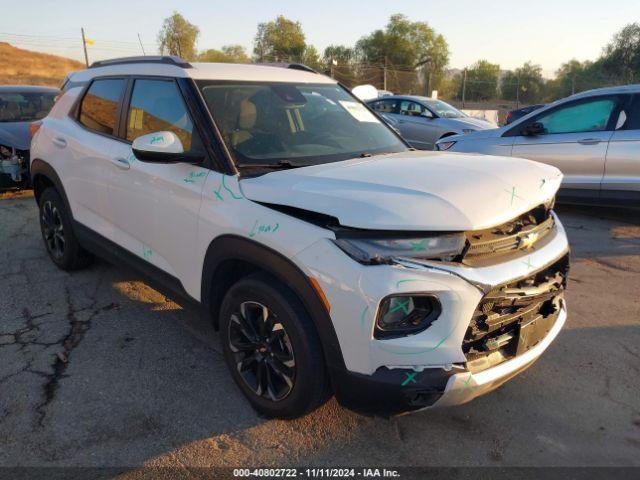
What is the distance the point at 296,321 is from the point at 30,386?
1.81 meters

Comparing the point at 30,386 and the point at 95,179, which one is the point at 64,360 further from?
the point at 95,179

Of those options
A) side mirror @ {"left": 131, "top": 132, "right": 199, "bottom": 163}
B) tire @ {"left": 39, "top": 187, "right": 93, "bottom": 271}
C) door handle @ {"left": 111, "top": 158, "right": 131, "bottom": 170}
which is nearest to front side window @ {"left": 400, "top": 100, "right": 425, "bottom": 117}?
tire @ {"left": 39, "top": 187, "right": 93, "bottom": 271}

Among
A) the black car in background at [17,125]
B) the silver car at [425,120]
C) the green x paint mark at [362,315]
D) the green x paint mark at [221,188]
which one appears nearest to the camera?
the green x paint mark at [362,315]

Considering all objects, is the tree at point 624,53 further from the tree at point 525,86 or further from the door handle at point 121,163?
the door handle at point 121,163

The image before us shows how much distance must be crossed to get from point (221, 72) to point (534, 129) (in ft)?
16.4

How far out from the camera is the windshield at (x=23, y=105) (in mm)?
8508

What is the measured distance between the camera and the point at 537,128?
6973mm

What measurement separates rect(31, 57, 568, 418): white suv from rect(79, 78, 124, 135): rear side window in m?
0.02

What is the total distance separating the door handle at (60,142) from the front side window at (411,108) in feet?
29.6

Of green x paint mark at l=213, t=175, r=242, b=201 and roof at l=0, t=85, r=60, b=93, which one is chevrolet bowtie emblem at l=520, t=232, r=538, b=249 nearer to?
green x paint mark at l=213, t=175, r=242, b=201

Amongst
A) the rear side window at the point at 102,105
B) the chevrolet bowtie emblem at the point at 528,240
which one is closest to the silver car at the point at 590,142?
the chevrolet bowtie emblem at the point at 528,240

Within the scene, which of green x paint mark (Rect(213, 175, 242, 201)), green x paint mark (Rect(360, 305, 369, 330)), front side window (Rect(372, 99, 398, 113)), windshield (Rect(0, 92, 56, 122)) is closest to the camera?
green x paint mark (Rect(360, 305, 369, 330))

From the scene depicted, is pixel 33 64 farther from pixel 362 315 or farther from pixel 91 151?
pixel 362 315

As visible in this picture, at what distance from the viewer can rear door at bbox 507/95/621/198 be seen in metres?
6.51
